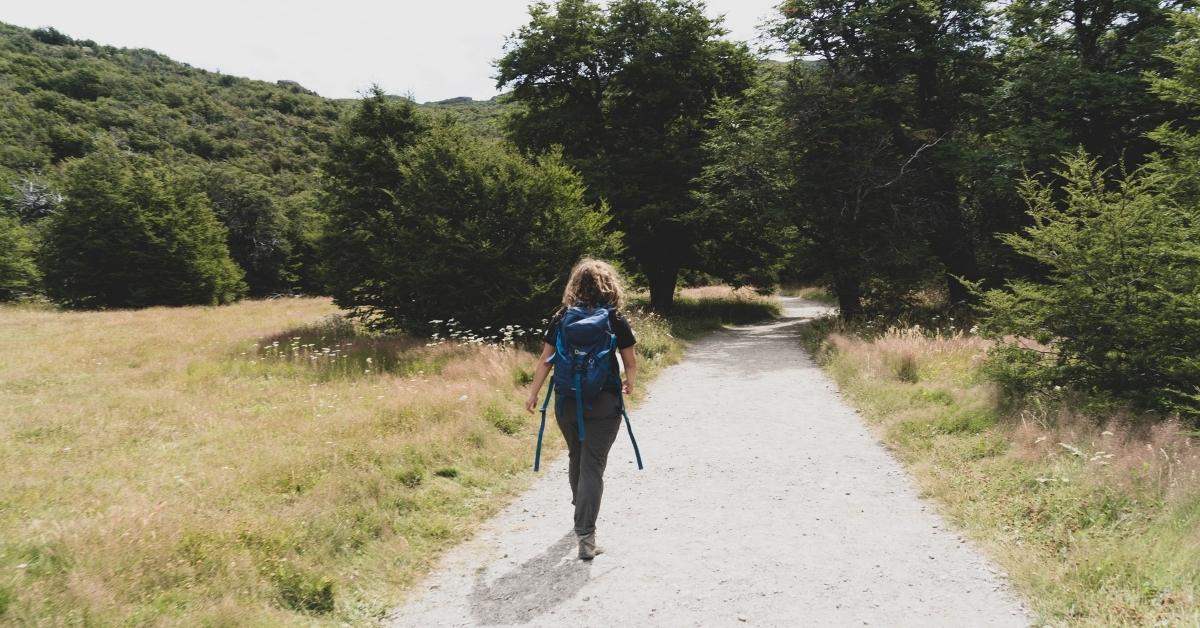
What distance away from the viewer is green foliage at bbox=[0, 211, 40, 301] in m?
34.6

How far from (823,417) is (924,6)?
1356 centimetres

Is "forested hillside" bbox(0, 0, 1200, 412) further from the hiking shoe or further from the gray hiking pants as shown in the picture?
the hiking shoe

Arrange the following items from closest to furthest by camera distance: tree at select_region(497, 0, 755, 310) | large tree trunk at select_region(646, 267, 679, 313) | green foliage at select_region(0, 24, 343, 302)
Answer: tree at select_region(497, 0, 755, 310) → large tree trunk at select_region(646, 267, 679, 313) → green foliage at select_region(0, 24, 343, 302)

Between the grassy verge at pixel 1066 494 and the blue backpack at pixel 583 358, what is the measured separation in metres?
3.08

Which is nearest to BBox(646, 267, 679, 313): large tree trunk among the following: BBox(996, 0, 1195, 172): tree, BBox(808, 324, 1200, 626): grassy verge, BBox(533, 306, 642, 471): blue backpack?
BBox(996, 0, 1195, 172): tree

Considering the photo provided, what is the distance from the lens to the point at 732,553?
473cm

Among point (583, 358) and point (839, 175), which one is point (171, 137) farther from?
point (583, 358)

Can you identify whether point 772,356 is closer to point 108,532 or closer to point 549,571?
point 549,571

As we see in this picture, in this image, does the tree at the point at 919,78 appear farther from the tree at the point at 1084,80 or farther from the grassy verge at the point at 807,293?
the grassy verge at the point at 807,293

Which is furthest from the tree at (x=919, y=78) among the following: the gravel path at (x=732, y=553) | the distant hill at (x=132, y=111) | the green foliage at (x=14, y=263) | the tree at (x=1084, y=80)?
the distant hill at (x=132, y=111)

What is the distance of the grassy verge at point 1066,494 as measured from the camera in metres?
3.63

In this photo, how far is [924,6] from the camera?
16.5 meters

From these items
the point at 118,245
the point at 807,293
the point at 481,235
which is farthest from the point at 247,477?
the point at 807,293

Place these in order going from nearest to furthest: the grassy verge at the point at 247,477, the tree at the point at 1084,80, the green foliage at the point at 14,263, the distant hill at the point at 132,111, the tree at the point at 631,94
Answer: the grassy verge at the point at 247,477 < the tree at the point at 1084,80 < the tree at the point at 631,94 < the green foliage at the point at 14,263 < the distant hill at the point at 132,111
